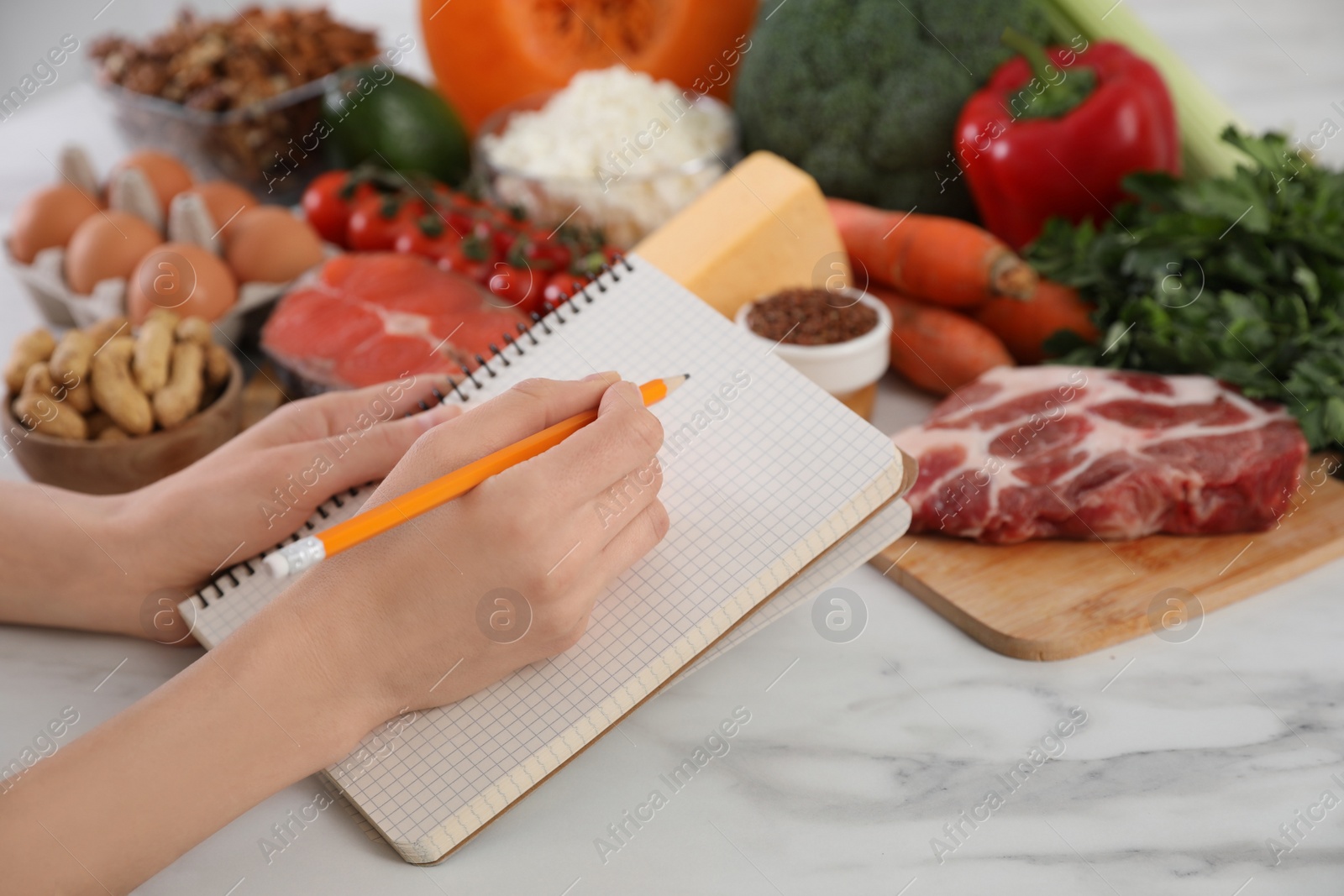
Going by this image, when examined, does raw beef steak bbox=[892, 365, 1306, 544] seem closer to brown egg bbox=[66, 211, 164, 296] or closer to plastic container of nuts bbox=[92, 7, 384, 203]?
brown egg bbox=[66, 211, 164, 296]

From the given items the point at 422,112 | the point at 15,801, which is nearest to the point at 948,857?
the point at 15,801

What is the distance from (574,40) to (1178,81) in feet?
3.07

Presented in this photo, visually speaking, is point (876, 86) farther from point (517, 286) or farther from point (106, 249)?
point (106, 249)

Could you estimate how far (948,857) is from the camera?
746 mm

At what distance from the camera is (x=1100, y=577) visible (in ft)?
3.22

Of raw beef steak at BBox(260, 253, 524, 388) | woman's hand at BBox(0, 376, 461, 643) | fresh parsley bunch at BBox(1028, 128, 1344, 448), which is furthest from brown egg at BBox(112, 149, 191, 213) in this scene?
fresh parsley bunch at BBox(1028, 128, 1344, 448)

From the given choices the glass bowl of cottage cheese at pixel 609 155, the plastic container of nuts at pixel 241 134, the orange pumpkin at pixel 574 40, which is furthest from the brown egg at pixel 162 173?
the orange pumpkin at pixel 574 40

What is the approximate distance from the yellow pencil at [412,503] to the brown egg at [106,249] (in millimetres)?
810

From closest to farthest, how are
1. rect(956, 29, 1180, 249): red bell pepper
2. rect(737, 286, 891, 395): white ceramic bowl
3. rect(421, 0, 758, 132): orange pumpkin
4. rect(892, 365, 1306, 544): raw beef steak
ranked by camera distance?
rect(892, 365, 1306, 544): raw beef steak < rect(737, 286, 891, 395): white ceramic bowl < rect(956, 29, 1180, 249): red bell pepper < rect(421, 0, 758, 132): orange pumpkin

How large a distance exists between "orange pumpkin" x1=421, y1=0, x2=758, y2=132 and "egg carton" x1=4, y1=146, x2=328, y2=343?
1.91 feet

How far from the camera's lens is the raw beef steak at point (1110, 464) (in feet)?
3.29

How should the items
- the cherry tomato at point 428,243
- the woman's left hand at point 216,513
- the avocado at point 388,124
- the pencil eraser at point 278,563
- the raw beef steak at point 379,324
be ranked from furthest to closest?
1. the avocado at point 388,124
2. the cherry tomato at point 428,243
3. the raw beef steak at point 379,324
4. the woman's left hand at point 216,513
5. the pencil eraser at point 278,563

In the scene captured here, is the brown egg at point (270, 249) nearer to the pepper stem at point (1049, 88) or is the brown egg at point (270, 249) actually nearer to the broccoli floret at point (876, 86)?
the broccoli floret at point (876, 86)

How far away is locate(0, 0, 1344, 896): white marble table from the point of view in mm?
740
